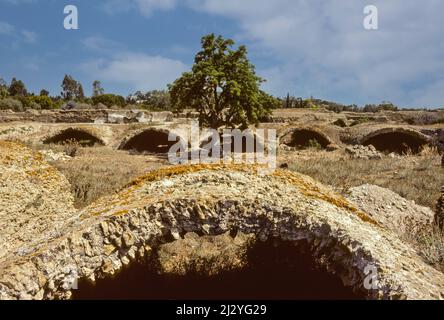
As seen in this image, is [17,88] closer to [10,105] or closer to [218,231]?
[10,105]

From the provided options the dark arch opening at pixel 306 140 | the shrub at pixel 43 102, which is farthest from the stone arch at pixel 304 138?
the shrub at pixel 43 102

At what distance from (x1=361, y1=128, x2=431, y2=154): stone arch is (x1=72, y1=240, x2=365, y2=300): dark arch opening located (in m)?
23.0

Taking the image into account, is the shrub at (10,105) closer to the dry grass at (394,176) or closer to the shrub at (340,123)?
the shrub at (340,123)

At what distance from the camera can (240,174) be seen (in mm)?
4031

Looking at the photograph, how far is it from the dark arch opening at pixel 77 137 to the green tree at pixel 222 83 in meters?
8.22

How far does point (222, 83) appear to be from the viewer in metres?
21.6

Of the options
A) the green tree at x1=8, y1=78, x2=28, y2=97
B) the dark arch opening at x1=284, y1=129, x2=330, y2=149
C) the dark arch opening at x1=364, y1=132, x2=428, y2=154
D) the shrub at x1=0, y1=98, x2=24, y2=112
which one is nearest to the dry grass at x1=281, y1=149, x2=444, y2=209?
the dark arch opening at x1=284, y1=129, x2=330, y2=149

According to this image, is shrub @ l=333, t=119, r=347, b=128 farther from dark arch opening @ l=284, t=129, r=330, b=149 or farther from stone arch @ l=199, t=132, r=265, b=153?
stone arch @ l=199, t=132, r=265, b=153

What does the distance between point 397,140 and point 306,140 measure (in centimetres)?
729

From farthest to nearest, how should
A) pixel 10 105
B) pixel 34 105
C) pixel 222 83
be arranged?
pixel 34 105
pixel 10 105
pixel 222 83

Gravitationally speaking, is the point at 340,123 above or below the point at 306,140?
above

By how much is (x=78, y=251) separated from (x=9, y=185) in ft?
7.74

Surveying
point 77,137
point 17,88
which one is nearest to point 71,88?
point 17,88

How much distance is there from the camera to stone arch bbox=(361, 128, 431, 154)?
25997 millimetres
